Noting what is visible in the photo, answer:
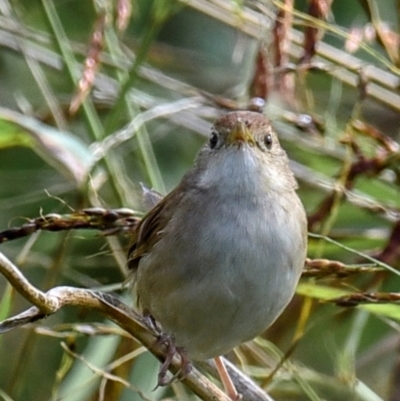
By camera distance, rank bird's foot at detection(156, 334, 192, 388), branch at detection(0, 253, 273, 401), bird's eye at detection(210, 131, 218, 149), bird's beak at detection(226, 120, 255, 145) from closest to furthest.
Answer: branch at detection(0, 253, 273, 401)
bird's foot at detection(156, 334, 192, 388)
bird's beak at detection(226, 120, 255, 145)
bird's eye at detection(210, 131, 218, 149)

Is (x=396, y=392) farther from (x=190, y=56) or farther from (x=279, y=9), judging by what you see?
(x=190, y=56)

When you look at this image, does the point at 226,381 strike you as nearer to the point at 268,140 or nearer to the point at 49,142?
the point at 268,140

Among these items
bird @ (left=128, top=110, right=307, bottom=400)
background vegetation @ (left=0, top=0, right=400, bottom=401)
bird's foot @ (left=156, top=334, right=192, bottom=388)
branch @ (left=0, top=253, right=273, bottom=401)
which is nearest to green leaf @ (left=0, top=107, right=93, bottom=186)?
background vegetation @ (left=0, top=0, right=400, bottom=401)

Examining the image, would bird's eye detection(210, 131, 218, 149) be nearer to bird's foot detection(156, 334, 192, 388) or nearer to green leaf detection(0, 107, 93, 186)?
green leaf detection(0, 107, 93, 186)

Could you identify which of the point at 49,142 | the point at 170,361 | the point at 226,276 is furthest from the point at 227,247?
the point at 49,142

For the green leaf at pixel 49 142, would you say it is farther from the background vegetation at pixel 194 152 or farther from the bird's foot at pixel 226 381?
the bird's foot at pixel 226 381

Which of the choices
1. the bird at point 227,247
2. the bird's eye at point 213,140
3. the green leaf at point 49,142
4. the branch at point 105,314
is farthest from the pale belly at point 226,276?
the green leaf at point 49,142

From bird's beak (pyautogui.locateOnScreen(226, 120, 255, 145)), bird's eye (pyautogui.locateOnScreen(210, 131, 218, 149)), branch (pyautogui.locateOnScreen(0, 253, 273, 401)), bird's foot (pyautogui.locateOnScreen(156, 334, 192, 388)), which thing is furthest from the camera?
bird's eye (pyautogui.locateOnScreen(210, 131, 218, 149))
